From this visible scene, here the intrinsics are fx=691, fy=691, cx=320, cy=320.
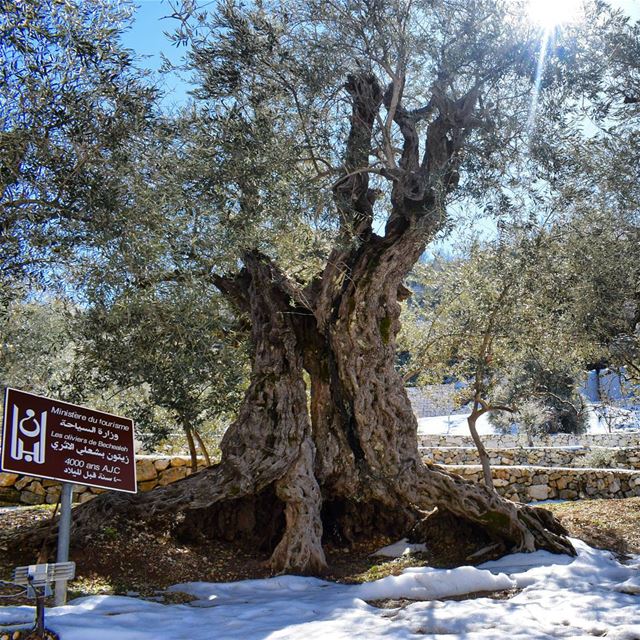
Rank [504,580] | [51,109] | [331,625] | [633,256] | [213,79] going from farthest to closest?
1. [633,256]
2. [213,79]
3. [504,580]
4. [51,109]
5. [331,625]

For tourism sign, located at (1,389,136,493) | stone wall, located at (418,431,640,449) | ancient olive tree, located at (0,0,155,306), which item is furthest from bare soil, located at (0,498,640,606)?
stone wall, located at (418,431,640,449)

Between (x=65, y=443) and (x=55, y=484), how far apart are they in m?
8.07

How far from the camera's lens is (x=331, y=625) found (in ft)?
17.6

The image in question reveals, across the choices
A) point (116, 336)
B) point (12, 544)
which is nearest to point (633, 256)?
point (116, 336)

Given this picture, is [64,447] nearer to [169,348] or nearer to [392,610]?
[169,348]

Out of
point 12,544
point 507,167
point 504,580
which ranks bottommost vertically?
point 504,580

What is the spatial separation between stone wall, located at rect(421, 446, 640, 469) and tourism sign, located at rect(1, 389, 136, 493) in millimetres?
14302

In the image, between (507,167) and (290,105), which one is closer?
(290,105)

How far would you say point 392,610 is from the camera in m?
6.04

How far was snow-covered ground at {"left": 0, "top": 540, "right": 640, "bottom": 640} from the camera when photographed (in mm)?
5066

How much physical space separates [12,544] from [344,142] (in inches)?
254

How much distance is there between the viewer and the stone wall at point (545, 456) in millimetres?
19406

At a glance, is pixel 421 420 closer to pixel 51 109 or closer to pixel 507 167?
pixel 507 167

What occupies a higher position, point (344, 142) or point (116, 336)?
point (344, 142)
